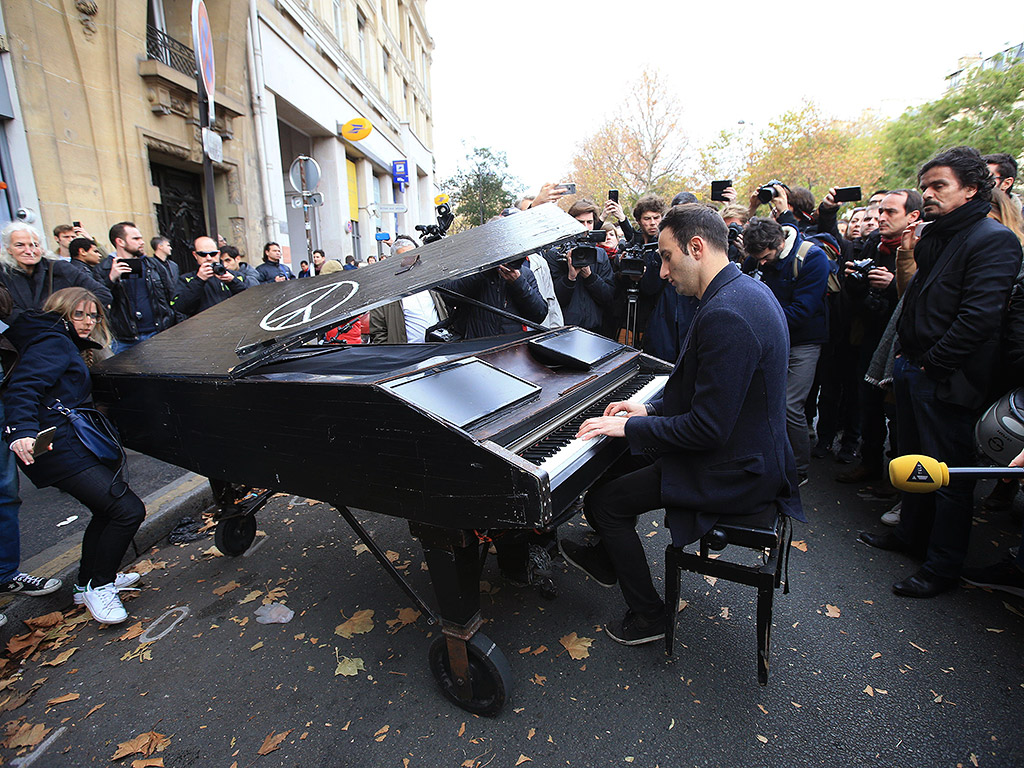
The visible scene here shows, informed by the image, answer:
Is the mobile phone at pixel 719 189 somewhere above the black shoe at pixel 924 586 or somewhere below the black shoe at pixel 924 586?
above

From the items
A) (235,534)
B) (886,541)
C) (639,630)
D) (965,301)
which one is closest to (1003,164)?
(965,301)

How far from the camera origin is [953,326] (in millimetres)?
2645

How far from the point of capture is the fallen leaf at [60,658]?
8.52 ft

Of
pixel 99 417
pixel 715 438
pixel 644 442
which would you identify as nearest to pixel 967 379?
pixel 715 438

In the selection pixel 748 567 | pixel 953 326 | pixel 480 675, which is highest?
pixel 953 326

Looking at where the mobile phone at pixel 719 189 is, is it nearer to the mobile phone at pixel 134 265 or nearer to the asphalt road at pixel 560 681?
the asphalt road at pixel 560 681

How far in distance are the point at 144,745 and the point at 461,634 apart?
1387mm

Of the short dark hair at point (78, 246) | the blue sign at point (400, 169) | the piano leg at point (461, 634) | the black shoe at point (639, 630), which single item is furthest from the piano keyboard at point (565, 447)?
the blue sign at point (400, 169)

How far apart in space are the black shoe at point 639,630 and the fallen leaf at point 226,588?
232cm

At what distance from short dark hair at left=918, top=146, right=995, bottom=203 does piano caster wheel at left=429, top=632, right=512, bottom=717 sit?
322cm

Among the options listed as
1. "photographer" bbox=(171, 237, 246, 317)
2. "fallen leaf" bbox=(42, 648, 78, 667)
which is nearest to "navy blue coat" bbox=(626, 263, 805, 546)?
"fallen leaf" bbox=(42, 648, 78, 667)

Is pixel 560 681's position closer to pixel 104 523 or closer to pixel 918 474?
pixel 918 474

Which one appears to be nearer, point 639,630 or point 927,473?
point 927,473

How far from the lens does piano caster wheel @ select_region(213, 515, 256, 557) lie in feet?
11.3
